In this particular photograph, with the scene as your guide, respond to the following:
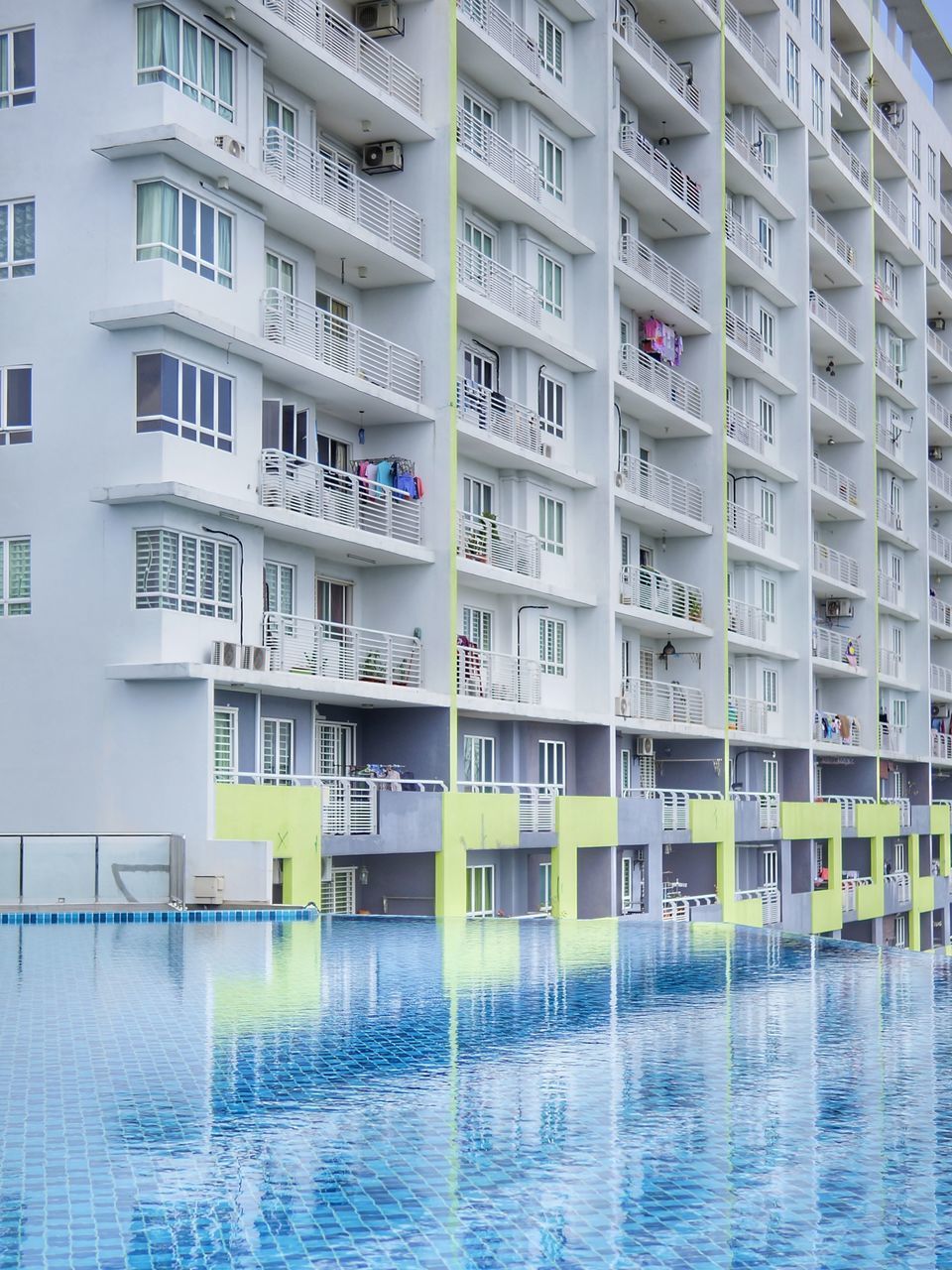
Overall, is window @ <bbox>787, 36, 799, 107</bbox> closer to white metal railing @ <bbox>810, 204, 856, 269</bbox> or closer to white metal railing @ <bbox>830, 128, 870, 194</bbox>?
white metal railing @ <bbox>830, 128, 870, 194</bbox>

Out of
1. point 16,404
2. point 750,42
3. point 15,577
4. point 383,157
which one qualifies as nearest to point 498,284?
point 383,157

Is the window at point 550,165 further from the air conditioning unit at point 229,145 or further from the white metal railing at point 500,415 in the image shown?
the air conditioning unit at point 229,145

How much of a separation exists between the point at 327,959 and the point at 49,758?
297 inches

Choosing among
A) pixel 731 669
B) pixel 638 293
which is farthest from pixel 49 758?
pixel 731 669

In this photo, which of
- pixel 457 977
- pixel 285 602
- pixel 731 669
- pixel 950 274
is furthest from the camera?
pixel 950 274

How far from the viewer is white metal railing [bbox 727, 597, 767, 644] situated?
1645 inches

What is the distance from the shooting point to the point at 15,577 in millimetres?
23156

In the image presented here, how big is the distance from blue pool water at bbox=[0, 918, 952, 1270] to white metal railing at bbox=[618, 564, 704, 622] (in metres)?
19.9

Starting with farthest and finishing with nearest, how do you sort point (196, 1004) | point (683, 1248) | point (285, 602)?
point (285, 602), point (196, 1004), point (683, 1248)

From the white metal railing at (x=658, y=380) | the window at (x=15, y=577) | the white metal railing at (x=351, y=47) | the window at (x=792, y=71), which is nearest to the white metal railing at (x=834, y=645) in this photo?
the white metal railing at (x=658, y=380)

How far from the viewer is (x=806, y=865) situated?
145 feet

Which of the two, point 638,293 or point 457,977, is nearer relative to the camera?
point 457,977

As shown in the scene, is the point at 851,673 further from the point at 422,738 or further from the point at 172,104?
the point at 172,104

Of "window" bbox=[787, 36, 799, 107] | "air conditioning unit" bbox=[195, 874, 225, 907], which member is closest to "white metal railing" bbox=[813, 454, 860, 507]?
"window" bbox=[787, 36, 799, 107]
